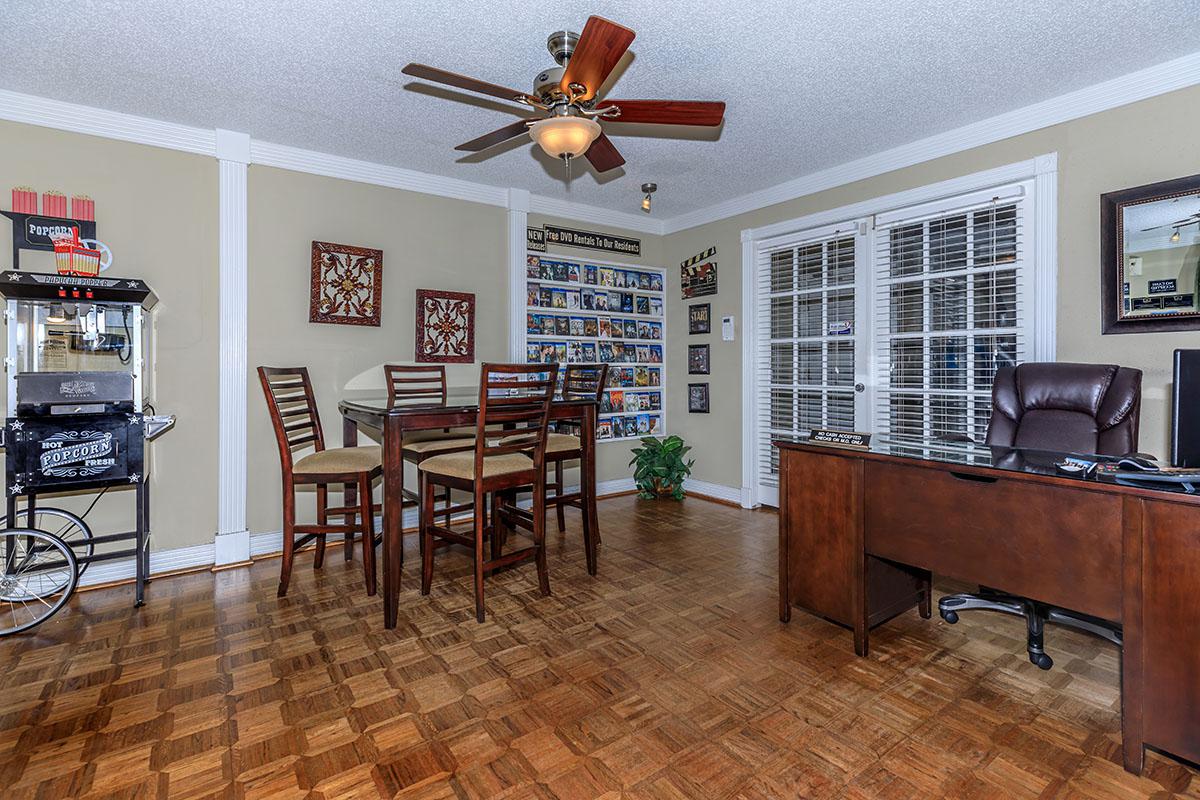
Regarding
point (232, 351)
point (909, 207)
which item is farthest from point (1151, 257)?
point (232, 351)

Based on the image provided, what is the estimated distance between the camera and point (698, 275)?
511cm

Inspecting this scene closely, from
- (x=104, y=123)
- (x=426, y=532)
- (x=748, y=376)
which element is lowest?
(x=426, y=532)

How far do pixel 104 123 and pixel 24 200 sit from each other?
56 centimetres

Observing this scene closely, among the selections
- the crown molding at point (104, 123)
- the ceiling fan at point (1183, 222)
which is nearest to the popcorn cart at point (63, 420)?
the crown molding at point (104, 123)

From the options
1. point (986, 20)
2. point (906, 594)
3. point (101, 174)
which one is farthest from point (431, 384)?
point (986, 20)

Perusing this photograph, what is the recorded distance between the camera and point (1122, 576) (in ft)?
5.28

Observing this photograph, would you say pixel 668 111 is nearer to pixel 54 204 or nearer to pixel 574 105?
pixel 574 105

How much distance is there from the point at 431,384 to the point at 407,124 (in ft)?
5.49

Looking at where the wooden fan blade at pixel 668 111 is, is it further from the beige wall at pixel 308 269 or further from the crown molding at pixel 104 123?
the crown molding at pixel 104 123

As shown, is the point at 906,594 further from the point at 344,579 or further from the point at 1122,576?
the point at 344,579

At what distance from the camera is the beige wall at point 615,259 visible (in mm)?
4863

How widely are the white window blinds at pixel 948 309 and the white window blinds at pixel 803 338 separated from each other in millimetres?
234

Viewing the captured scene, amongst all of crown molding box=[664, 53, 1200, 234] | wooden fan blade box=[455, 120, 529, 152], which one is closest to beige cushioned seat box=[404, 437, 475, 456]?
wooden fan blade box=[455, 120, 529, 152]

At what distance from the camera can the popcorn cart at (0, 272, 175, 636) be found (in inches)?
100.0
